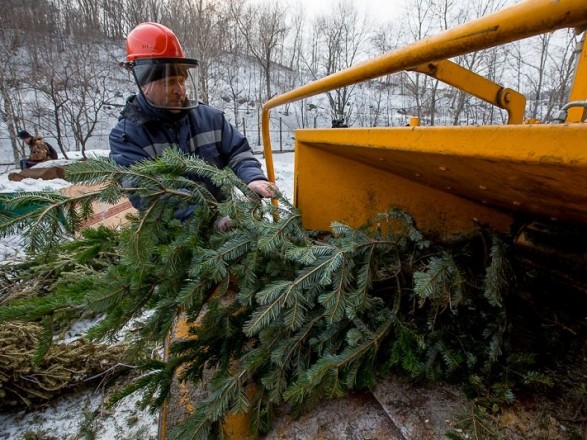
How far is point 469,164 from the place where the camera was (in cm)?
87

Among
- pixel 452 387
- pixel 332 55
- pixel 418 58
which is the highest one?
pixel 332 55

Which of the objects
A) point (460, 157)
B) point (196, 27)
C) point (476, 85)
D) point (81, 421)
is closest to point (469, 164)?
point (460, 157)

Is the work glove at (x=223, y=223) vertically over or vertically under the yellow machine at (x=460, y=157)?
under

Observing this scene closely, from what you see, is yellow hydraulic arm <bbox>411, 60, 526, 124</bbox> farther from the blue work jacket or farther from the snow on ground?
the snow on ground

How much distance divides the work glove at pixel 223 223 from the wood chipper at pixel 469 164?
58 centimetres

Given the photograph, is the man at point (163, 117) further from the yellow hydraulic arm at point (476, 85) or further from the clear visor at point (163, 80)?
the yellow hydraulic arm at point (476, 85)

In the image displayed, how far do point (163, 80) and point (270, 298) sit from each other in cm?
177

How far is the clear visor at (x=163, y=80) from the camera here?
215cm

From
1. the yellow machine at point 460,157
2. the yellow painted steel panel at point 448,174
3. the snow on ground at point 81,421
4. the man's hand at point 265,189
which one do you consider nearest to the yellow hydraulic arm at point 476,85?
the yellow machine at point 460,157

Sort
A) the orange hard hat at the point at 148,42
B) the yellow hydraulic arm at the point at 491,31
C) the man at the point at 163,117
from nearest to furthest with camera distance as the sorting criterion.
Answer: the yellow hydraulic arm at the point at 491,31, the man at the point at 163,117, the orange hard hat at the point at 148,42

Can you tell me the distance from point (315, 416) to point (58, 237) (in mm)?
1053

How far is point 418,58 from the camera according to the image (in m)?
0.80

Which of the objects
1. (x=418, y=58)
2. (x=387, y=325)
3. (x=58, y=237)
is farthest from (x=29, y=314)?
(x=418, y=58)

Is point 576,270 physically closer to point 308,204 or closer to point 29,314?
point 308,204
